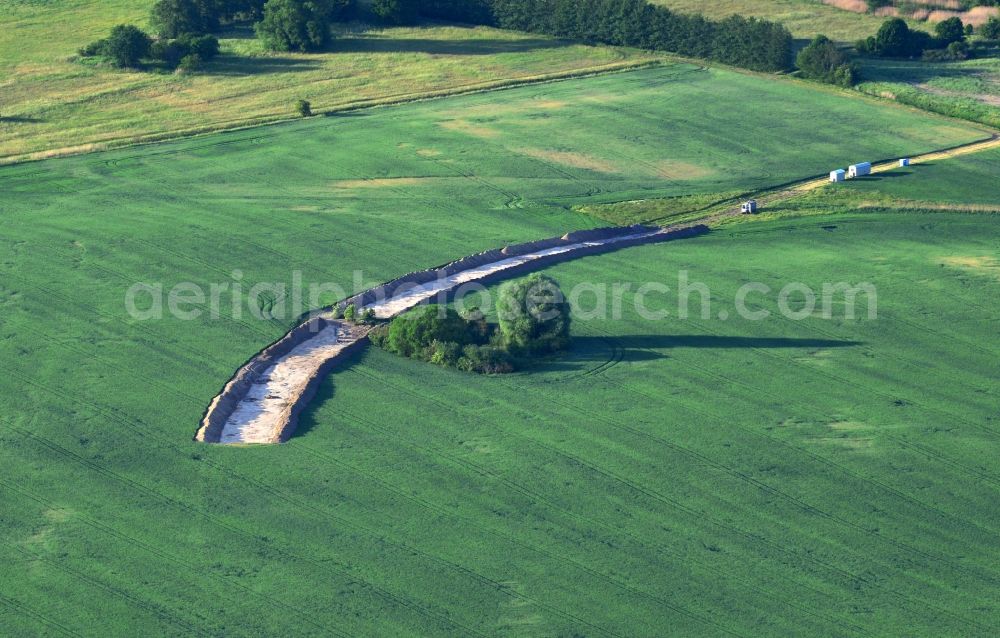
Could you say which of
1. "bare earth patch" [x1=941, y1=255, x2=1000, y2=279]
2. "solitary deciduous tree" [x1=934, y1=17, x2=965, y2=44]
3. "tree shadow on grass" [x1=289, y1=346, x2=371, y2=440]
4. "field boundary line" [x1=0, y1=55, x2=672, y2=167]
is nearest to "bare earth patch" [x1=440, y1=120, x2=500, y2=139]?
"field boundary line" [x1=0, y1=55, x2=672, y2=167]

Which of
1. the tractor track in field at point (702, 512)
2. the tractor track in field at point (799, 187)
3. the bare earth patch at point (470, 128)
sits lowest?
the tractor track in field at point (702, 512)

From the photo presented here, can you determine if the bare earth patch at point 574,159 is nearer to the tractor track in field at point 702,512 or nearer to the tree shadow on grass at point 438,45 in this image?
the tree shadow on grass at point 438,45

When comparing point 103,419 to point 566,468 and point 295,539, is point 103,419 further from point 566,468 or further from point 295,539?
point 566,468

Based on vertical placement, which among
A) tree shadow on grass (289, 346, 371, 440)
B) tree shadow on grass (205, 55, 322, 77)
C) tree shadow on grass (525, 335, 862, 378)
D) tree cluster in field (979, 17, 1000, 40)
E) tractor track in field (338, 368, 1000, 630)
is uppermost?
tree cluster in field (979, 17, 1000, 40)

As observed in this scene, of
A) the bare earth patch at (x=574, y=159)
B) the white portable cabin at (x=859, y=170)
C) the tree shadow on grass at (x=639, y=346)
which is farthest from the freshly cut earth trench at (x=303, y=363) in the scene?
the white portable cabin at (x=859, y=170)

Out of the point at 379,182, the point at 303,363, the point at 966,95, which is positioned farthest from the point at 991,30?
the point at 303,363

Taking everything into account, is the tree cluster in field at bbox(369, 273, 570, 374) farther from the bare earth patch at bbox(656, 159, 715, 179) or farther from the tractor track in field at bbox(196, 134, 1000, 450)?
the bare earth patch at bbox(656, 159, 715, 179)
